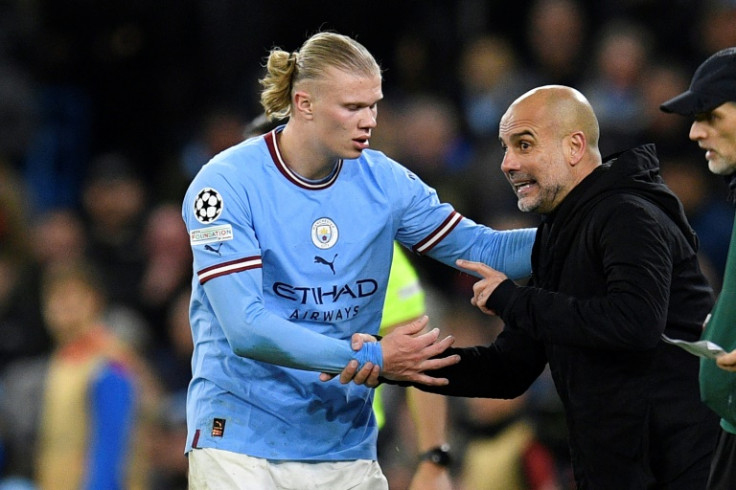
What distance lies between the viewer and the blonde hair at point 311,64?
4.15 meters

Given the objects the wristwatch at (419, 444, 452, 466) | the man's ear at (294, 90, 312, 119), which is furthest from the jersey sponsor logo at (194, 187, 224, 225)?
the wristwatch at (419, 444, 452, 466)

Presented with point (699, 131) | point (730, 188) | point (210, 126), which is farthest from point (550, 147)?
point (210, 126)

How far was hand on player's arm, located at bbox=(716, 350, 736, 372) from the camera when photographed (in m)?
3.34

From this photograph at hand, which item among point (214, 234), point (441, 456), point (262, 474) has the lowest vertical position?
point (441, 456)

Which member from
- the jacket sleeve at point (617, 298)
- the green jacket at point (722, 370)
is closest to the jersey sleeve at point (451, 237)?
the jacket sleeve at point (617, 298)

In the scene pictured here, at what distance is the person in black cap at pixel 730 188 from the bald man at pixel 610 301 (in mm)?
113

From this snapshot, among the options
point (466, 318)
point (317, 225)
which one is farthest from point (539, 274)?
point (466, 318)

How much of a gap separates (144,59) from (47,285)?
94.5 inches

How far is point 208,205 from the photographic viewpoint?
13.2 ft

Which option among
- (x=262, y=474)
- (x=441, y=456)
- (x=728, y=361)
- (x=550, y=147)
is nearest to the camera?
(x=728, y=361)

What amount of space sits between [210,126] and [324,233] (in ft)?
16.9

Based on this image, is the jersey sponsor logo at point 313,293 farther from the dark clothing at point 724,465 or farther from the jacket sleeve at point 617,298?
the dark clothing at point 724,465

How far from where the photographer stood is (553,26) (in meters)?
7.94

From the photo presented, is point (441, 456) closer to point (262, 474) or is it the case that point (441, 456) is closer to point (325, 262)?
point (262, 474)
